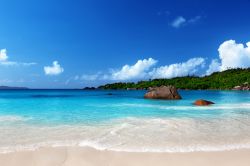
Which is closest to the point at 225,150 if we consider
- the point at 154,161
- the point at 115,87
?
the point at 154,161

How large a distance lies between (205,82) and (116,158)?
125 meters

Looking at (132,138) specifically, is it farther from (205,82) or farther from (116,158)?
(205,82)

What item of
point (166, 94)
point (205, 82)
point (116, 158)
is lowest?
point (116, 158)

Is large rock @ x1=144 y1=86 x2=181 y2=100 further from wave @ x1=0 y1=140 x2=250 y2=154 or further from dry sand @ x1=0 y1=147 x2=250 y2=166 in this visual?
dry sand @ x1=0 y1=147 x2=250 y2=166

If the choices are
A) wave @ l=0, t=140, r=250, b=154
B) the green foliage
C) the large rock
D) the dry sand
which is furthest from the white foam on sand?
the green foliage

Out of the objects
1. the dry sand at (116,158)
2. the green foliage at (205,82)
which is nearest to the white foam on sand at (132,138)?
the dry sand at (116,158)

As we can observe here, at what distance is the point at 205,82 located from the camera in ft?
410

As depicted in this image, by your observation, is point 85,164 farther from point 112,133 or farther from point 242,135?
point 242,135

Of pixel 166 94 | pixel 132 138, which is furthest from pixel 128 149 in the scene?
pixel 166 94

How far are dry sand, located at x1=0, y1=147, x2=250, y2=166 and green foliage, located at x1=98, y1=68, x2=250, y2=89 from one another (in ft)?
356

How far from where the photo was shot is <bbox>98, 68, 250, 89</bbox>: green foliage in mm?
112812

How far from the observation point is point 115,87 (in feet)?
530

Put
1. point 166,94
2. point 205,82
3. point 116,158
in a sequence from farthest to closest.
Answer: point 205,82 < point 166,94 < point 116,158

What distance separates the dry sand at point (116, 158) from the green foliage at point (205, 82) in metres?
108
